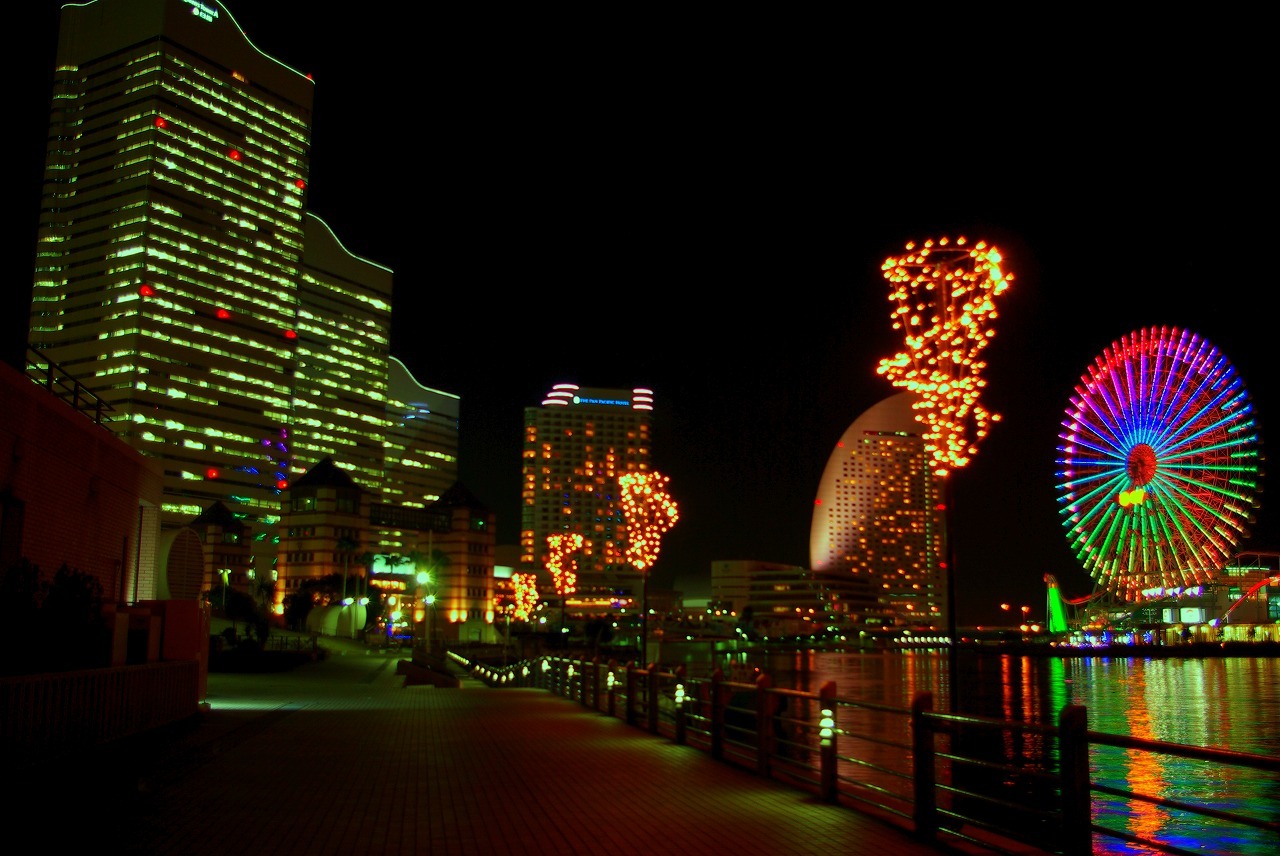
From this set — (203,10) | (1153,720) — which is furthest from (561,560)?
(203,10)

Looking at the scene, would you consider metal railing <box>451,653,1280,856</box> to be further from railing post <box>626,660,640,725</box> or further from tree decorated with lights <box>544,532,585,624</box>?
tree decorated with lights <box>544,532,585,624</box>

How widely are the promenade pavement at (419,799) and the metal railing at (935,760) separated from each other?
0.36 m

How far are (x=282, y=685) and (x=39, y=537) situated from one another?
51.6 ft

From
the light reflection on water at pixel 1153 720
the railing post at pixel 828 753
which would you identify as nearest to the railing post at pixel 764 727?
the railing post at pixel 828 753

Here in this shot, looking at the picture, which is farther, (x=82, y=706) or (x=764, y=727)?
(x=82, y=706)

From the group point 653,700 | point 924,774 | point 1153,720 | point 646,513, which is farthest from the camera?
point 1153,720

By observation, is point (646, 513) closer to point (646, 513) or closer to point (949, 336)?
point (646, 513)

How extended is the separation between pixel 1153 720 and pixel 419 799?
1533 inches

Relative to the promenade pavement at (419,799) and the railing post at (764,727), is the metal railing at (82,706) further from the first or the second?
the railing post at (764,727)

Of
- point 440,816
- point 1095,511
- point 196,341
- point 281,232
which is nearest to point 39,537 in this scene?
point 440,816

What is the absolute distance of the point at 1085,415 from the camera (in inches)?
2918

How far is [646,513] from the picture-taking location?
40.1 metres

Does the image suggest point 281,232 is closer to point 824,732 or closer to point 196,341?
point 196,341

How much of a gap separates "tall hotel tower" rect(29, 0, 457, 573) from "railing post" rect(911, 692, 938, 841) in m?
161
